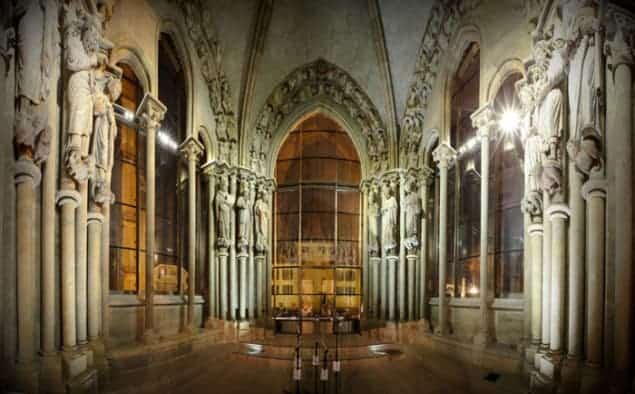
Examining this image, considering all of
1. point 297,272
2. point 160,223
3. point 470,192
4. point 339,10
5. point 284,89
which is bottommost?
point 297,272

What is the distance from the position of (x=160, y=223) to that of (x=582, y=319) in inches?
347

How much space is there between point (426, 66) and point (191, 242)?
327 inches

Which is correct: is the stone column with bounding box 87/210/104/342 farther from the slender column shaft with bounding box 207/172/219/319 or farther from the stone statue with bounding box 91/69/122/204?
the slender column shaft with bounding box 207/172/219/319

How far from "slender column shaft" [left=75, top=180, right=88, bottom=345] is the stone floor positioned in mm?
1750

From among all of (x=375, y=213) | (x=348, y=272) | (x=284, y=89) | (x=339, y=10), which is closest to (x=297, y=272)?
(x=348, y=272)

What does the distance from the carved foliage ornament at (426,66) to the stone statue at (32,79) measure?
859cm

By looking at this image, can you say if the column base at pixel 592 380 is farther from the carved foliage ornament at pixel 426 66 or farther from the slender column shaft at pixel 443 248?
the carved foliage ornament at pixel 426 66

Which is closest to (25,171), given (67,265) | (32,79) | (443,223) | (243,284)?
(32,79)

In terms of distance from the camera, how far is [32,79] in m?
5.95

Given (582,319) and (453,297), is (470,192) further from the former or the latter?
(582,319)

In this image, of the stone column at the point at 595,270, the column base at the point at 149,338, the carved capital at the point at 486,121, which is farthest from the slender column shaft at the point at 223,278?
the stone column at the point at 595,270

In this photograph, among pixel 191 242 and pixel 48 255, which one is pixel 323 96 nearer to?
pixel 191 242

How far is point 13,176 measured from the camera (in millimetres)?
5719

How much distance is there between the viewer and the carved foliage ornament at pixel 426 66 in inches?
476
